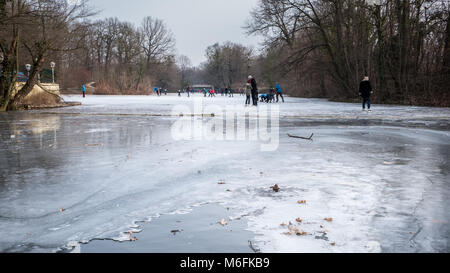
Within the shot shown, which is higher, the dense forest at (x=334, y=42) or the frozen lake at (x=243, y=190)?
the dense forest at (x=334, y=42)

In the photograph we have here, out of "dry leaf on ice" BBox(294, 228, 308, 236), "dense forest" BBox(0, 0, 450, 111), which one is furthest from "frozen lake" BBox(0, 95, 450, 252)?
"dense forest" BBox(0, 0, 450, 111)

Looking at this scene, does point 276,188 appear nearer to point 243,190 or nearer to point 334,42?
point 243,190

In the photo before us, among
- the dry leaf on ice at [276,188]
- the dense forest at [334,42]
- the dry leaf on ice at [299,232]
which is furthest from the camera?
the dense forest at [334,42]

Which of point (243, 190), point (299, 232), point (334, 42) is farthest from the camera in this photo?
point (334, 42)

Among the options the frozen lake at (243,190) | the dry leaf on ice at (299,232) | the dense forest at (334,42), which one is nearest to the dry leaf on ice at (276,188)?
the frozen lake at (243,190)

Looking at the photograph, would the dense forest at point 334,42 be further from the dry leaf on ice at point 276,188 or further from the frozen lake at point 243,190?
the dry leaf on ice at point 276,188

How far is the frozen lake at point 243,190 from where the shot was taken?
404 centimetres

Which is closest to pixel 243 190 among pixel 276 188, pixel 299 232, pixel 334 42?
pixel 276 188

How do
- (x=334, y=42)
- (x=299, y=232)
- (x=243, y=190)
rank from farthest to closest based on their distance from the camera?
(x=334, y=42) → (x=243, y=190) → (x=299, y=232)

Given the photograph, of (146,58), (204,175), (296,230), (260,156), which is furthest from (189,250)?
(146,58)

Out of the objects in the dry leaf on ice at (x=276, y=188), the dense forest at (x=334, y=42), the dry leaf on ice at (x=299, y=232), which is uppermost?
the dense forest at (x=334, y=42)

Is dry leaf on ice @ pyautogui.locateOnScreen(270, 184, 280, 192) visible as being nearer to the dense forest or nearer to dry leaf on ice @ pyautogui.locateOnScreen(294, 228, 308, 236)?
dry leaf on ice @ pyautogui.locateOnScreen(294, 228, 308, 236)

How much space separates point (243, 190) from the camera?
5.75 metres

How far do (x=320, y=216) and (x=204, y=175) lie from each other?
2.61m
